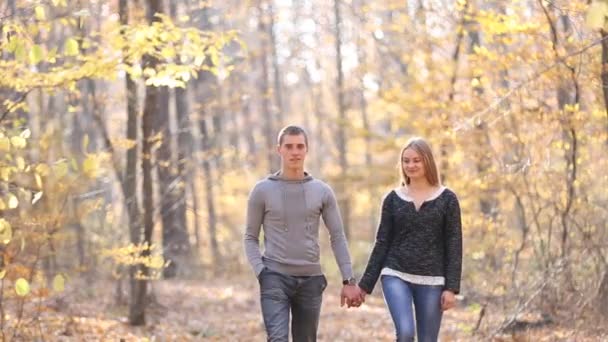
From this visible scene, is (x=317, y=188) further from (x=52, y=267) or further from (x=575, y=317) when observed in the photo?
(x=52, y=267)

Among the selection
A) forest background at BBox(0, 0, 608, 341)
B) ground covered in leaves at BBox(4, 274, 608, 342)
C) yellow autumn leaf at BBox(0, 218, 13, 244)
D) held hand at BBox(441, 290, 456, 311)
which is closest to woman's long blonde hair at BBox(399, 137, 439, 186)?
held hand at BBox(441, 290, 456, 311)

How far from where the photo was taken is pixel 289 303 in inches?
235

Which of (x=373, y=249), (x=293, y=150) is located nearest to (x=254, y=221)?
(x=293, y=150)

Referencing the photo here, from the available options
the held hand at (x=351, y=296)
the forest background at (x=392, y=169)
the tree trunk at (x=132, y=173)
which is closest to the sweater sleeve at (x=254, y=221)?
the held hand at (x=351, y=296)

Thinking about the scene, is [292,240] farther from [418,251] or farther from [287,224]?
[418,251]

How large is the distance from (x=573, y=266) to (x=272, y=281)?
A: 15.5 feet

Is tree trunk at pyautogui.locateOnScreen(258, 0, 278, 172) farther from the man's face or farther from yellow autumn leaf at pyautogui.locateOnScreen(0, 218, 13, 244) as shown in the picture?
yellow autumn leaf at pyautogui.locateOnScreen(0, 218, 13, 244)

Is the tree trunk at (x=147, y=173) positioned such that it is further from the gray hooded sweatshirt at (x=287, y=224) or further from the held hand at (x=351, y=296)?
the held hand at (x=351, y=296)

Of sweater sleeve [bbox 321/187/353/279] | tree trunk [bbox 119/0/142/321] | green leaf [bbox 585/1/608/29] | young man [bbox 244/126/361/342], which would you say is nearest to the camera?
green leaf [bbox 585/1/608/29]

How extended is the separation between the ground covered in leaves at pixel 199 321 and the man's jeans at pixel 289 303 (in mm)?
3109

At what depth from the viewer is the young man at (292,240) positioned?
19.3 feet

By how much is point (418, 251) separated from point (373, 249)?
1.08 feet

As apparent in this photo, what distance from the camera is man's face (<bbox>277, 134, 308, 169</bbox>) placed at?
5.95m

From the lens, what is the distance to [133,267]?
35.1 feet
